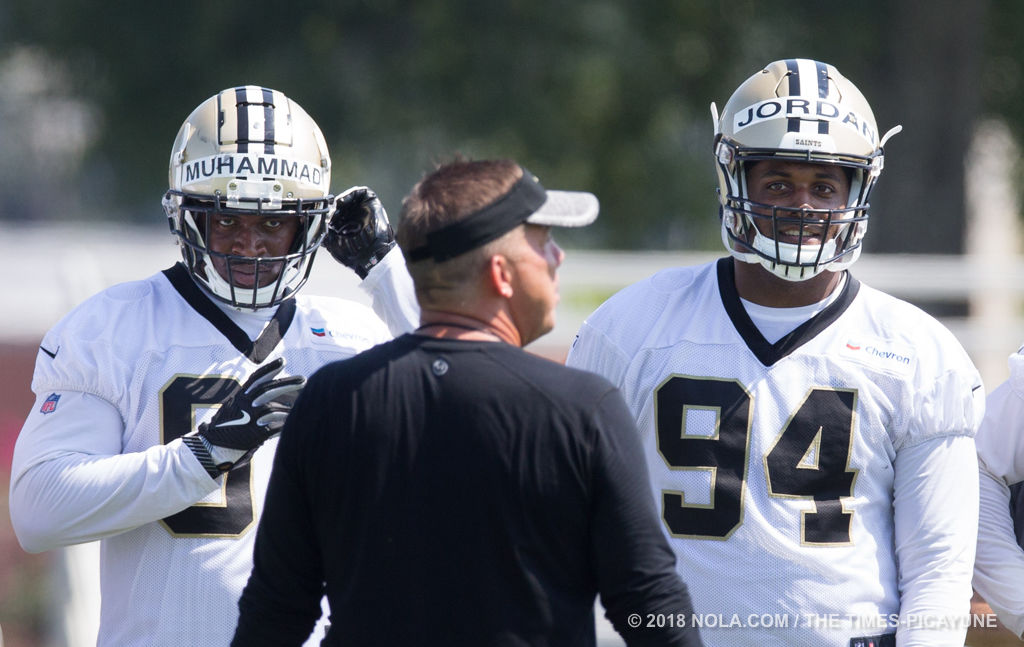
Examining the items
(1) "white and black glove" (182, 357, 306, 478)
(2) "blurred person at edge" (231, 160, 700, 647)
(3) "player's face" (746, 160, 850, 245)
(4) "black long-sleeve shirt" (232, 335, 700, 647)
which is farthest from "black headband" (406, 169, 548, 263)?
(3) "player's face" (746, 160, 850, 245)

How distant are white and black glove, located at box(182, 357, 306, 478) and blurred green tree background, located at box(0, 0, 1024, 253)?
736 centimetres

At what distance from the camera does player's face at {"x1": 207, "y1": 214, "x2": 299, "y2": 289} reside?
288cm

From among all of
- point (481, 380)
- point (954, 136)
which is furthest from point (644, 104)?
point (481, 380)

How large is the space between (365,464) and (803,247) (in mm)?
1239

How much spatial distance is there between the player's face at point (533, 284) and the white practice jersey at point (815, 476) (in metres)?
0.70

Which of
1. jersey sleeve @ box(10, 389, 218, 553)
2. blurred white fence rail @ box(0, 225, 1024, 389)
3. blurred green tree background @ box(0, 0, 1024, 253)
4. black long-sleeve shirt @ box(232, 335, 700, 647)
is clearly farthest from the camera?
blurred green tree background @ box(0, 0, 1024, 253)

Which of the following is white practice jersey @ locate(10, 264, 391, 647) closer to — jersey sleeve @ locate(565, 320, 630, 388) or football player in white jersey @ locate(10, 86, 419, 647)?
football player in white jersey @ locate(10, 86, 419, 647)

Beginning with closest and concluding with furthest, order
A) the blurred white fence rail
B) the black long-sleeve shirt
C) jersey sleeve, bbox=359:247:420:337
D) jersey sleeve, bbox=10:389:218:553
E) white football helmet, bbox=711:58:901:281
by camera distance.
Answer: the black long-sleeve shirt
jersey sleeve, bbox=10:389:218:553
white football helmet, bbox=711:58:901:281
jersey sleeve, bbox=359:247:420:337
the blurred white fence rail

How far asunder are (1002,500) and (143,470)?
78.5 inches

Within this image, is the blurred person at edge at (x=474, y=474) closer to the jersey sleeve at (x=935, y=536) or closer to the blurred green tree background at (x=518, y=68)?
the jersey sleeve at (x=935, y=536)

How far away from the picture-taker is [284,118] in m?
3.08

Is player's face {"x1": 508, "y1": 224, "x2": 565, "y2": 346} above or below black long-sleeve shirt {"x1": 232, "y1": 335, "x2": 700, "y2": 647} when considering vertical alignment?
above

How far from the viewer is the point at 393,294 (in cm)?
310

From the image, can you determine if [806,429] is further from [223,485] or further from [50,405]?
[50,405]
